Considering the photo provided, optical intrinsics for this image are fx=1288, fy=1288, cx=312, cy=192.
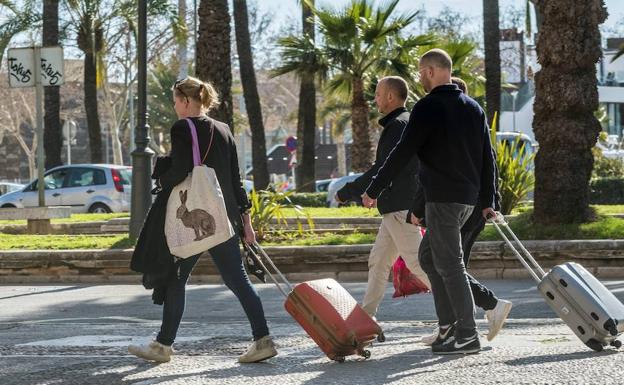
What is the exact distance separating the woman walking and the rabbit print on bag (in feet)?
0.44

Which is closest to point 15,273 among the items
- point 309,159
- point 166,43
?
point 309,159

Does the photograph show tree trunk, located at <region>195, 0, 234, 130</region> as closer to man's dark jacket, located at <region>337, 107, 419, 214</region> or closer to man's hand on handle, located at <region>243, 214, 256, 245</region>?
man's dark jacket, located at <region>337, 107, 419, 214</region>

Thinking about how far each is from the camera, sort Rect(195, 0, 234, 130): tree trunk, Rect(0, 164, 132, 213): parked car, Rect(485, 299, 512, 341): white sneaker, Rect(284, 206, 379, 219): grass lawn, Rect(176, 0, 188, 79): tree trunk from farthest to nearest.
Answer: Rect(176, 0, 188, 79): tree trunk, Rect(0, 164, 132, 213): parked car, Rect(284, 206, 379, 219): grass lawn, Rect(195, 0, 234, 130): tree trunk, Rect(485, 299, 512, 341): white sneaker

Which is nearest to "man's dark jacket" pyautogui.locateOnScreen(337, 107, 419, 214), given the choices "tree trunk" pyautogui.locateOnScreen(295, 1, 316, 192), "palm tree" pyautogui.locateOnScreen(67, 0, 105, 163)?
"tree trunk" pyautogui.locateOnScreen(295, 1, 316, 192)

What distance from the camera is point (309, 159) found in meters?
31.8

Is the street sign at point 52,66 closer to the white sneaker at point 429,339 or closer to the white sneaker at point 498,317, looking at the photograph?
the white sneaker at point 429,339

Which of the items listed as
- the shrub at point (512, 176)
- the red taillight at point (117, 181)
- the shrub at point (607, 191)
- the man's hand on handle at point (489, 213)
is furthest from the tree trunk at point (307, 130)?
the man's hand on handle at point (489, 213)

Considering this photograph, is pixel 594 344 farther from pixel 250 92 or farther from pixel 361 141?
pixel 361 141

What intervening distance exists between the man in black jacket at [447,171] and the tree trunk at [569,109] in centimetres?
799

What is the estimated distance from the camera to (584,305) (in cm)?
673

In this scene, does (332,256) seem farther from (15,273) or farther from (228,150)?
(228,150)

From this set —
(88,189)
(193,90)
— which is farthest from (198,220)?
(88,189)

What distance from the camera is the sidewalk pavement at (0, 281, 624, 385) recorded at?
6254 millimetres

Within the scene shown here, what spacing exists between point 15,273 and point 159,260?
27.2 ft
